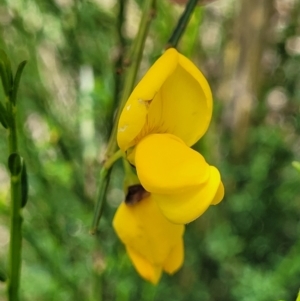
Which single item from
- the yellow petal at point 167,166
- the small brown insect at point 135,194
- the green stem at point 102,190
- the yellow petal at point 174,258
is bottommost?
the yellow petal at point 174,258

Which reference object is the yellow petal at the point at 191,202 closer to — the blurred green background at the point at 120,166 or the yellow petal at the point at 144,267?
the yellow petal at the point at 144,267

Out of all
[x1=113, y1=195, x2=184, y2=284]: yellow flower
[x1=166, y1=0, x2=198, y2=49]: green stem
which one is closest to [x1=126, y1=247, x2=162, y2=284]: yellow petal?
[x1=113, y1=195, x2=184, y2=284]: yellow flower

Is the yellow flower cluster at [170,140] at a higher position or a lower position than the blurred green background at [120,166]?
higher

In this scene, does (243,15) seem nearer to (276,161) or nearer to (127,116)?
(276,161)

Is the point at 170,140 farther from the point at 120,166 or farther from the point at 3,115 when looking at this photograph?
the point at 120,166

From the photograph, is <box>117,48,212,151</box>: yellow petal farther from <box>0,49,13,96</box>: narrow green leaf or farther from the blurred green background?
the blurred green background

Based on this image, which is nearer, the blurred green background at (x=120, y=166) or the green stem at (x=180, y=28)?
the green stem at (x=180, y=28)

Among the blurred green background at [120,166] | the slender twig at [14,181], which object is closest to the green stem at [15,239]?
the slender twig at [14,181]
